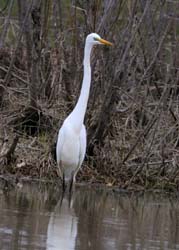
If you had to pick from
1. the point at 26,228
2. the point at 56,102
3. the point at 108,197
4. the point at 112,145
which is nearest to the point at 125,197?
the point at 108,197

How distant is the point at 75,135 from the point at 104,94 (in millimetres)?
1305

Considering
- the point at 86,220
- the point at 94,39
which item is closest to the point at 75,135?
the point at 94,39

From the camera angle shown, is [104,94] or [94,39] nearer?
[94,39]

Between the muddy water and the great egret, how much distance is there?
33 centimetres

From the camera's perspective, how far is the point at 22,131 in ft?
41.0

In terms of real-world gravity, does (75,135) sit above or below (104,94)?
below

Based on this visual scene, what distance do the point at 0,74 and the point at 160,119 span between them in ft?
11.4

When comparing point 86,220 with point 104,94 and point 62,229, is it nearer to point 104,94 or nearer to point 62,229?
point 62,229

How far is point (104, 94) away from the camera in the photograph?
38.0ft

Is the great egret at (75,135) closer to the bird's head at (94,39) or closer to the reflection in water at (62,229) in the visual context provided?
the bird's head at (94,39)

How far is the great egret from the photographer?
34.0ft

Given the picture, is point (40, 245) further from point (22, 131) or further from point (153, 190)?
point (22, 131)

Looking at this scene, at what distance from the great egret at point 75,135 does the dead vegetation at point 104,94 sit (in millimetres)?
552

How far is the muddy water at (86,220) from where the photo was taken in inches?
267
